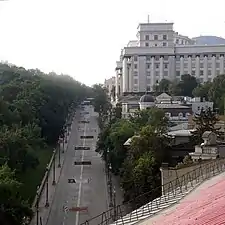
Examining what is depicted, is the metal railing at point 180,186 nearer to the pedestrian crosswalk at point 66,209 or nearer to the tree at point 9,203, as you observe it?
the tree at point 9,203

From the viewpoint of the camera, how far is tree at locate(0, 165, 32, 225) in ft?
72.3

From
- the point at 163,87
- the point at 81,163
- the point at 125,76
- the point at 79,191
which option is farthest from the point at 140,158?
the point at 125,76

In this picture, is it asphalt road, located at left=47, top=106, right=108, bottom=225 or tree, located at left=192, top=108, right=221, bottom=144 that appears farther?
tree, located at left=192, top=108, right=221, bottom=144

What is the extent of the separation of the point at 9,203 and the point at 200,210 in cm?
1081

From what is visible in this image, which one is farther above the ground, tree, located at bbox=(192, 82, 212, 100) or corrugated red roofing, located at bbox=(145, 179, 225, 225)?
tree, located at bbox=(192, 82, 212, 100)

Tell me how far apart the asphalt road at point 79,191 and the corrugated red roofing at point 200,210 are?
14.2m

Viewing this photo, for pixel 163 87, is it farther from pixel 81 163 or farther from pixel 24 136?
pixel 24 136

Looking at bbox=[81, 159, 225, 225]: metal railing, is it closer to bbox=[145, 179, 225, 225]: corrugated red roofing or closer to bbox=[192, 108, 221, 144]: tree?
bbox=[145, 179, 225, 225]: corrugated red roofing

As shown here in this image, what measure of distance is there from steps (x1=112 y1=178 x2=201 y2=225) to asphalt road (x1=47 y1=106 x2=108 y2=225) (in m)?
11.6

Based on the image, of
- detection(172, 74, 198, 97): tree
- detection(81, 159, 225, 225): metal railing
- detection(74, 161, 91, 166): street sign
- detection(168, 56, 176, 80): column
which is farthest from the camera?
detection(168, 56, 176, 80): column

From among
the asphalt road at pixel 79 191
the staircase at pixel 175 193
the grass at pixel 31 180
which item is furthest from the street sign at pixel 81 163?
the staircase at pixel 175 193

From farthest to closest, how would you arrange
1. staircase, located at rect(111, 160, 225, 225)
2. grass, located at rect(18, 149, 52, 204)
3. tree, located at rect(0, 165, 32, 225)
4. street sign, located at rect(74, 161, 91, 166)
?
street sign, located at rect(74, 161, 91, 166) < grass, located at rect(18, 149, 52, 204) < tree, located at rect(0, 165, 32, 225) < staircase, located at rect(111, 160, 225, 225)

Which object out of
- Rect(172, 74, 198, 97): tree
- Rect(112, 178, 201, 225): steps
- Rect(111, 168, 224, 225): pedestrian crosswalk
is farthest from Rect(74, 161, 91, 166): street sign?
Rect(172, 74, 198, 97): tree

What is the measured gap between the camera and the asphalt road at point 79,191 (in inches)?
1246
